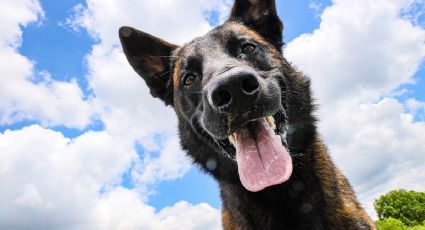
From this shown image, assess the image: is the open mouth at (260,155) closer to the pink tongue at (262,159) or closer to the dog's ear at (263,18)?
the pink tongue at (262,159)

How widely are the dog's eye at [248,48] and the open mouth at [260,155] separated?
113cm

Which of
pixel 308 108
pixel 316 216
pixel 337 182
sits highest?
pixel 308 108

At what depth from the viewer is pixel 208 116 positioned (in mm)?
4227

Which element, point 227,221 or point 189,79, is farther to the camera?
point 189,79

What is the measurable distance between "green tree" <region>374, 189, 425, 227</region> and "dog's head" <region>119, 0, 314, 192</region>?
181 ft

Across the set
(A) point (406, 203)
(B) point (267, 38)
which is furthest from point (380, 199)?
(B) point (267, 38)

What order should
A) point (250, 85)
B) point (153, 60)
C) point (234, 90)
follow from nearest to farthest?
1. point (234, 90)
2. point (250, 85)
3. point (153, 60)

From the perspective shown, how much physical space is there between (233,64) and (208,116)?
63 centimetres

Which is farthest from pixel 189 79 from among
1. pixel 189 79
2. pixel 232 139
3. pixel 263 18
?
pixel 263 18

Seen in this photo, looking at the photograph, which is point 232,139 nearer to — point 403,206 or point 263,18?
point 263,18

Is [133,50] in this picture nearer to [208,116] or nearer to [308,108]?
[208,116]

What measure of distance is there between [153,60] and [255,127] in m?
2.57

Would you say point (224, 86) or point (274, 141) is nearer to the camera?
point (224, 86)

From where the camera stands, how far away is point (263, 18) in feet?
19.1
